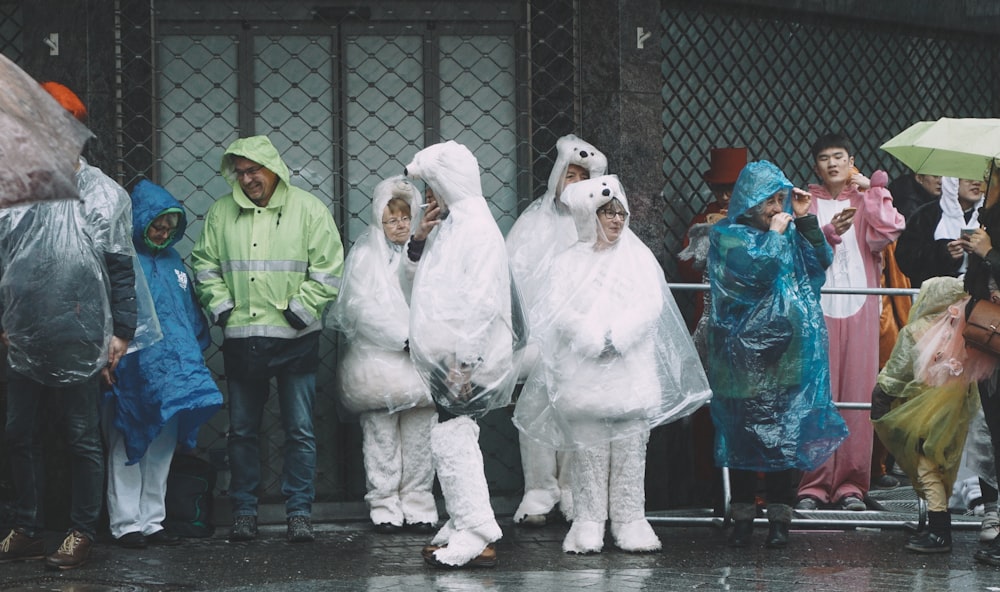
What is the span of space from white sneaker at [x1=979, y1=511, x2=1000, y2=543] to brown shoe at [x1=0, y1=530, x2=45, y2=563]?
180 inches

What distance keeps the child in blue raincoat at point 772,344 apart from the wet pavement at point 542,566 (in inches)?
17.4

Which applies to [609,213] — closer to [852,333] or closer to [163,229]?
[852,333]

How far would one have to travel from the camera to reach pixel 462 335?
23.1 feet

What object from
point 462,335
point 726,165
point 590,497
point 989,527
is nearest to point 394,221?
point 462,335

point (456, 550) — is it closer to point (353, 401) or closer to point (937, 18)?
point (353, 401)

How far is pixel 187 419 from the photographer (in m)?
8.07

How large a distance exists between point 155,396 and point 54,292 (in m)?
0.89

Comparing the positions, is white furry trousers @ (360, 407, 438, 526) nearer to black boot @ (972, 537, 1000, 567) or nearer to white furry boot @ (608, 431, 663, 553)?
white furry boot @ (608, 431, 663, 553)

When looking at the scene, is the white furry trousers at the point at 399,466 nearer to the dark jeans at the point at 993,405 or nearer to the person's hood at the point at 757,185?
the person's hood at the point at 757,185

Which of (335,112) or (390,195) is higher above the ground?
(335,112)

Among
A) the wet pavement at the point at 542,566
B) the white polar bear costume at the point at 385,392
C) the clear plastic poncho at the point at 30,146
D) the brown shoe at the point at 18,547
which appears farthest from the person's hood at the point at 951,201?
the clear plastic poncho at the point at 30,146

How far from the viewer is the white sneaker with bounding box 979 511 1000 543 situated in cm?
779

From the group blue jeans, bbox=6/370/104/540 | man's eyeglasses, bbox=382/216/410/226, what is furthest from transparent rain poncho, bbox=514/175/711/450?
blue jeans, bbox=6/370/104/540

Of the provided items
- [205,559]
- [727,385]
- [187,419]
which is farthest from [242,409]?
[727,385]
